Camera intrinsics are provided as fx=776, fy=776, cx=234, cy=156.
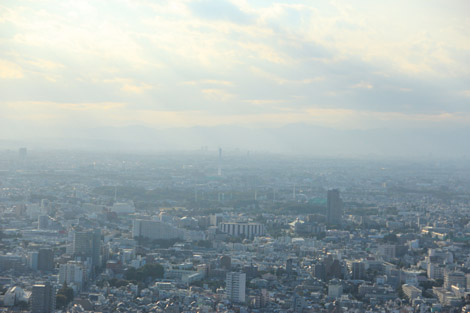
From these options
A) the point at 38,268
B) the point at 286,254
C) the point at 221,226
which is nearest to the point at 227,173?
the point at 221,226

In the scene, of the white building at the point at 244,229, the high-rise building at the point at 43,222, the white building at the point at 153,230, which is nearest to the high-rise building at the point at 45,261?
the white building at the point at 153,230

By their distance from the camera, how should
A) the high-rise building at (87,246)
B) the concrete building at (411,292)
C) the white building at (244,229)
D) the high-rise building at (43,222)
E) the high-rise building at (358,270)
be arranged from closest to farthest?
the concrete building at (411,292) < the high-rise building at (358,270) < the high-rise building at (87,246) < the high-rise building at (43,222) < the white building at (244,229)

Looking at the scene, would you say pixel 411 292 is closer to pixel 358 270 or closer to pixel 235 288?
pixel 358 270

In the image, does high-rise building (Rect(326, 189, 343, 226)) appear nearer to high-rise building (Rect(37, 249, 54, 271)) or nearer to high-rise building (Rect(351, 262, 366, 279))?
high-rise building (Rect(351, 262, 366, 279))

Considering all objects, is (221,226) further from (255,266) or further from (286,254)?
(255,266)

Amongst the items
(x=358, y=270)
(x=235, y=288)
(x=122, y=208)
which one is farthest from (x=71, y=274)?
(x=122, y=208)

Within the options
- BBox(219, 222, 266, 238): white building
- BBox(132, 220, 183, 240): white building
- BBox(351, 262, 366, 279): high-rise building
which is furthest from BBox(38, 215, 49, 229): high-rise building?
BBox(351, 262, 366, 279): high-rise building

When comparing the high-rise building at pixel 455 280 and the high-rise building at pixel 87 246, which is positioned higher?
the high-rise building at pixel 87 246

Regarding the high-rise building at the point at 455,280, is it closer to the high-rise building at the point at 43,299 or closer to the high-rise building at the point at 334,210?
the high-rise building at the point at 43,299
